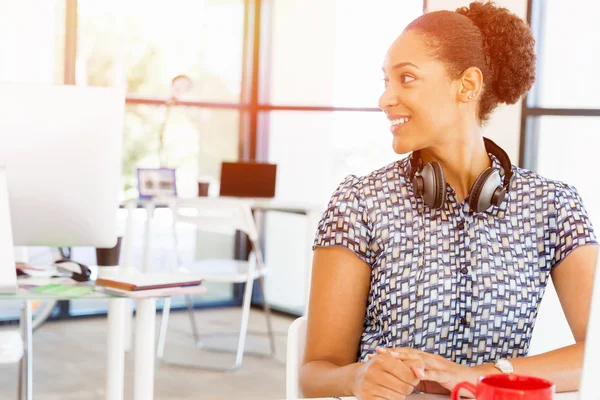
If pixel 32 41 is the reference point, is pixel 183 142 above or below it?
below

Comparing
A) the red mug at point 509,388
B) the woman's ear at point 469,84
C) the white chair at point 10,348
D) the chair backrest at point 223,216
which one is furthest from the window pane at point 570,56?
the red mug at point 509,388

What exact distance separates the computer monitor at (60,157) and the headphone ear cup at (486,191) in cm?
84

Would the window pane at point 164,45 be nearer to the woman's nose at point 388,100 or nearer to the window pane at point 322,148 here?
the window pane at point 322,148

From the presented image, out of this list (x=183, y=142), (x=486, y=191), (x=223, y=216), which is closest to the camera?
(x=486, y=191)

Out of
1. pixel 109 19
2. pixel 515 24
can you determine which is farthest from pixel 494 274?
pixel 109 19

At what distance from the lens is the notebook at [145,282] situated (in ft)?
6.39

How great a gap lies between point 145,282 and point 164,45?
355 centimetres

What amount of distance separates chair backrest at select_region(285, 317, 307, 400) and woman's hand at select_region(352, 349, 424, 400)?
27 centimetres

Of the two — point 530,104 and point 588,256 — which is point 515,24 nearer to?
point 588,256

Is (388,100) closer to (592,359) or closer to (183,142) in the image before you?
(592,359)

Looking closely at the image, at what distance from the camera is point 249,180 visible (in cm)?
473

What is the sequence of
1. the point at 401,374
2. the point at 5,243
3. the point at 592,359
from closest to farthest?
the point at 592,359
the point at 401,374
the point at 5,243

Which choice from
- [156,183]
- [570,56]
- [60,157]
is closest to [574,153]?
[570,56]

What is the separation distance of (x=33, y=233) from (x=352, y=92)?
3.37 meters
